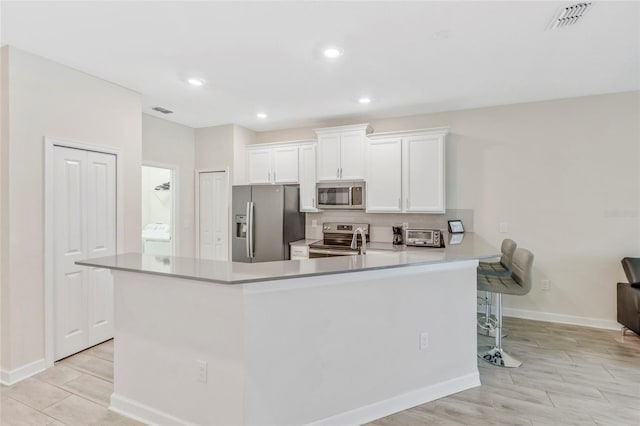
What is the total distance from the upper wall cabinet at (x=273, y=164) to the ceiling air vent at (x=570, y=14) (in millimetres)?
3443

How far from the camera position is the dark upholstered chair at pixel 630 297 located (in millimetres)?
3232

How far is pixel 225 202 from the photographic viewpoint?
520 cm

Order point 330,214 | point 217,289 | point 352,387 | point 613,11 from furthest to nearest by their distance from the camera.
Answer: point 330,214, point 613,11, point 352,387, point 217,289

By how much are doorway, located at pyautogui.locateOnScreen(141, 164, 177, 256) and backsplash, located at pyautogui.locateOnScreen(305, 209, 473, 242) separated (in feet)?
9.50

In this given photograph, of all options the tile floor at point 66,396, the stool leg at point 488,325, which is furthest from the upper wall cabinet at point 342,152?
the tile floor at point 66,396

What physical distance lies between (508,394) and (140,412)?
8.64 ft

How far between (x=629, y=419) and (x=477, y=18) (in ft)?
9.58

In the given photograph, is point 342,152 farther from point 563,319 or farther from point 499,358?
point 563,319

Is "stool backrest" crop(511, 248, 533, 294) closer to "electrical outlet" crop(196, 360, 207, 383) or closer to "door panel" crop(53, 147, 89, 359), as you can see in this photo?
"electrical outlet" crop(196, 360, 207, 383)

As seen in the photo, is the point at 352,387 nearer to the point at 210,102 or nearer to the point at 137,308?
the point at 137,308

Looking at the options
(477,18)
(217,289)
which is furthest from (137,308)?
(477,18)

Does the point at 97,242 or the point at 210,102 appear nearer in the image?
the point at 97,242

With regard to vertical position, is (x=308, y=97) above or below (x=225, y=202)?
above

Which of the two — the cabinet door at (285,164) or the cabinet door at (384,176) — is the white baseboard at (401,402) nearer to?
the cabinet door at (384,176)
